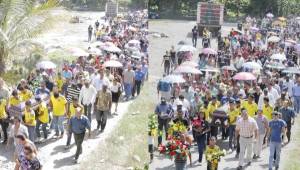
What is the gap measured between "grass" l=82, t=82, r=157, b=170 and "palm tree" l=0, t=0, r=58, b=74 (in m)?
5.01

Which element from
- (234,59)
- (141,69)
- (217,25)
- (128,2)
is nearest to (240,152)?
(141,69)

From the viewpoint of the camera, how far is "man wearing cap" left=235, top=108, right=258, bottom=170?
14.3 m

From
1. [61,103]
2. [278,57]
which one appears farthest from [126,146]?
[278,57]

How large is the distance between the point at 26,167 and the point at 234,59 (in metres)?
20.0

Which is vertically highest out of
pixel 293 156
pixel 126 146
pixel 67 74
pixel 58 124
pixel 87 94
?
pixel 67 74

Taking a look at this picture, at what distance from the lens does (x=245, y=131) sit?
1444 centimetres

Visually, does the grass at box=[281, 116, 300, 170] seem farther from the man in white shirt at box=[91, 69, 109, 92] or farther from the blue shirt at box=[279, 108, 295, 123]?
the man in white shirt at box=[91, 69, 109, 92]

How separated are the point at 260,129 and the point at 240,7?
46.2m

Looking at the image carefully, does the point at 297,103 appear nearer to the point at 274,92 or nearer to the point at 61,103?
the point at 274,92

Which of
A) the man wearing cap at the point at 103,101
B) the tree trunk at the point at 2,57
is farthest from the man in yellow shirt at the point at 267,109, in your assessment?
the tree trunk at the point at 2,57

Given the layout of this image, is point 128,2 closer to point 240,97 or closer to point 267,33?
point 267,33

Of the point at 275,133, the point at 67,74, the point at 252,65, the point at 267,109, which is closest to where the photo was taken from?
the point at 275,133

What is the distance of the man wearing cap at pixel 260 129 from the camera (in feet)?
50.0

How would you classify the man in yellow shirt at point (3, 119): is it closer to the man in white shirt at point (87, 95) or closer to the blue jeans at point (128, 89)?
the man in white shirt at point (87, 95)
